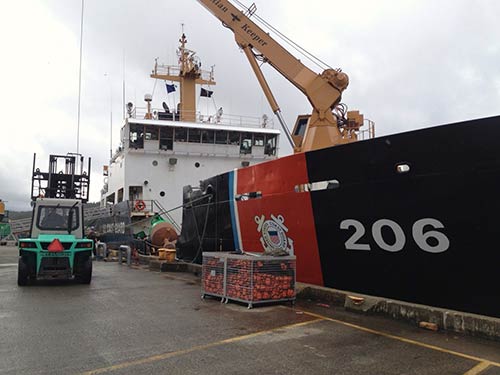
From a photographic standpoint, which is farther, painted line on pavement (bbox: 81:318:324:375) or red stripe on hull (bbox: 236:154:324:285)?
red stripe on hull (bbox: 236:154:324:285)

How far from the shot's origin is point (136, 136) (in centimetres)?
2027

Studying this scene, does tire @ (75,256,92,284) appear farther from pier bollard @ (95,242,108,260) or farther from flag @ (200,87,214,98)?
flag @ (200,87,214,98)

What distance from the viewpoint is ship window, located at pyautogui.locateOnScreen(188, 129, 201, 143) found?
822 inches

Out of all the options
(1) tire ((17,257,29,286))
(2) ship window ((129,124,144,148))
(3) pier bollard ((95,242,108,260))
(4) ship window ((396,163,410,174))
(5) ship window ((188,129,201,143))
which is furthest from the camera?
(5) ship window ((188,129,201,143))

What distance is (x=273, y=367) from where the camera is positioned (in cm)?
416

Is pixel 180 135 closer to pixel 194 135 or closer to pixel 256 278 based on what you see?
pixel 194 135

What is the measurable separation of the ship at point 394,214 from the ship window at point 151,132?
11.6 metres

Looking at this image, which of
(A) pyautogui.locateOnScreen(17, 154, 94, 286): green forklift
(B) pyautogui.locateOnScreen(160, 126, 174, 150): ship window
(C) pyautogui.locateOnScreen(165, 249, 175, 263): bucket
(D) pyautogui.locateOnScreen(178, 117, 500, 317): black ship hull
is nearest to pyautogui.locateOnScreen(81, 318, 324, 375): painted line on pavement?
(D) pyautogui.locateOnScreen(178, 117, 500, 317): black ship hull

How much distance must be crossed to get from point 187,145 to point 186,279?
1046 centimetres

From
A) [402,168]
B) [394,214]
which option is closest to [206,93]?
[402,168]

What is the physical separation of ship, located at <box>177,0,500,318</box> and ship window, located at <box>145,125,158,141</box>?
11609 millimetres

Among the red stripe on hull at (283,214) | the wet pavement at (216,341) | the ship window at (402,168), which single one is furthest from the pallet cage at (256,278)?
the ship window at (402,168)

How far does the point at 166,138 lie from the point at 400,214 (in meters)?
16.0

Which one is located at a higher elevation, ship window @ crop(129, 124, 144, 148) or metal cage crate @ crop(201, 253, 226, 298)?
ship window @ crop(129, 124, 144, 148)
